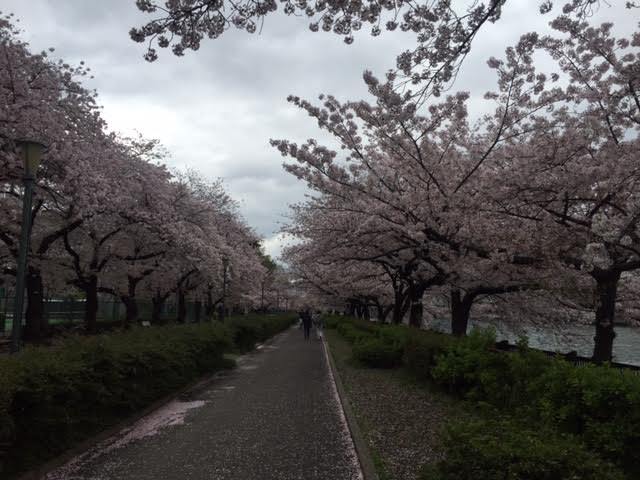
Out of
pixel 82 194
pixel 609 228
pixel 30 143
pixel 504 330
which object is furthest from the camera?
pixel 504 330

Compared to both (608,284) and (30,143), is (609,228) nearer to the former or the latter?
(608,284)

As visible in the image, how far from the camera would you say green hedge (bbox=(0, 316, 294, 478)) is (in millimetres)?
4973

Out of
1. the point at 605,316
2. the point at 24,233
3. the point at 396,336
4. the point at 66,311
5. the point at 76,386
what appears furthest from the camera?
the point at 66,311

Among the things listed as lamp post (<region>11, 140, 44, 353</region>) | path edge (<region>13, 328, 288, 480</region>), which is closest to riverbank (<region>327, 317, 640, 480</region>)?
path edge (<region>13, 328, 288, 480</region>)

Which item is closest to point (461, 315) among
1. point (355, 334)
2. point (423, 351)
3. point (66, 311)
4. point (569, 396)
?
point (423, 351)

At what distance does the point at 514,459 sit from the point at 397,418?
4767mm

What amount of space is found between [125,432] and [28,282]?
32.5ft

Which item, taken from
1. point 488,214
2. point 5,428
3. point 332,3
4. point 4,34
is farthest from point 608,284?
point 4,34

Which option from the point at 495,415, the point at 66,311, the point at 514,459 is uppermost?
the point at 514,459

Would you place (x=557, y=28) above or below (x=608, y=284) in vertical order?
above

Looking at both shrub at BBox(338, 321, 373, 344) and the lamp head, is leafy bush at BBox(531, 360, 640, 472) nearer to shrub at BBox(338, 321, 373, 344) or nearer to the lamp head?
the lamp head

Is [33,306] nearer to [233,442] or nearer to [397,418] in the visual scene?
[233,442]

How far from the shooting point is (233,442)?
6.60m

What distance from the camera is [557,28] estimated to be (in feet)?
29.4
